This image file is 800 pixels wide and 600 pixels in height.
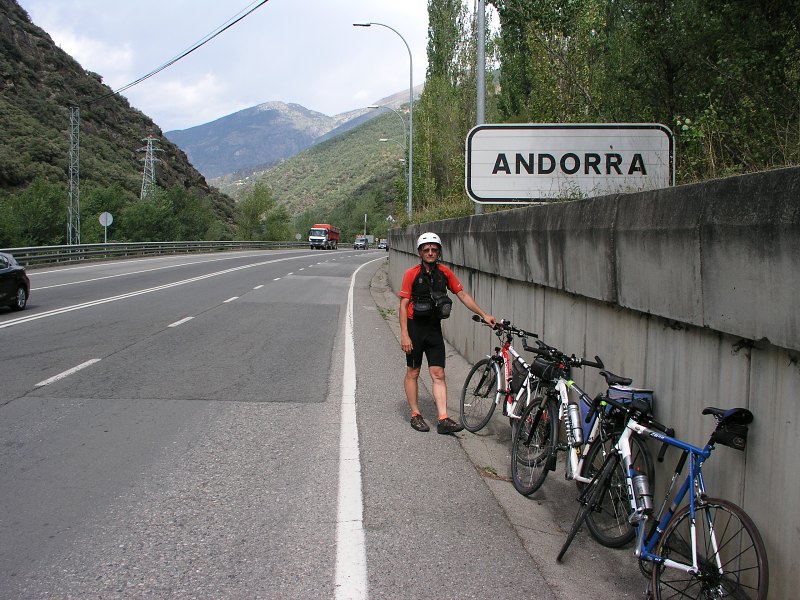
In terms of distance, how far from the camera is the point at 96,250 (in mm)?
41000

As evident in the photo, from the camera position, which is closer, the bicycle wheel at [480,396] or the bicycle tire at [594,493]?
the bicycle tire at [594,493]

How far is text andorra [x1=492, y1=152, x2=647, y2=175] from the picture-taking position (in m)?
8.64

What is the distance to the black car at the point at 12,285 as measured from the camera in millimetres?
16047

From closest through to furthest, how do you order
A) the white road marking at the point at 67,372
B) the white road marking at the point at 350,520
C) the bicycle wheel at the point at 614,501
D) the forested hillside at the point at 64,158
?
the white road marking at the point at 350,520
the bicycle wheel at the point at 614,501
the white road marking at the point at 67,372
the forested hillside at the point at 64,158

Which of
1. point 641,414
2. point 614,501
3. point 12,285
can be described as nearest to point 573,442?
point 614,501

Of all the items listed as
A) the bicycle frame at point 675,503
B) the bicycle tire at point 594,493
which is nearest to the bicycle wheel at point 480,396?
the bicycle tire at point 594,493

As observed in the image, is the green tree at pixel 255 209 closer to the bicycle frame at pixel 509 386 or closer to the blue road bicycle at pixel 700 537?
the bicycle frame at pixel 509 386

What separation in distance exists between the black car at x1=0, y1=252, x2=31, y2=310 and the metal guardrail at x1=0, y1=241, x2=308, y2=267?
10662mm

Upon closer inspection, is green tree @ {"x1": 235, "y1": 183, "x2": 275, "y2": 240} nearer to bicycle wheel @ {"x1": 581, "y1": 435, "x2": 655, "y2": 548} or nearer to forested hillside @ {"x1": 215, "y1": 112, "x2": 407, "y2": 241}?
forested hillside @ {"x1": 215, "y1": 112, "x2": 407, "y2": 241}

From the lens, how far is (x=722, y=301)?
3.82m

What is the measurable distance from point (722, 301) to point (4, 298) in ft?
50.9

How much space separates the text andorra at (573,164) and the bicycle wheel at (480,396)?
2.68m

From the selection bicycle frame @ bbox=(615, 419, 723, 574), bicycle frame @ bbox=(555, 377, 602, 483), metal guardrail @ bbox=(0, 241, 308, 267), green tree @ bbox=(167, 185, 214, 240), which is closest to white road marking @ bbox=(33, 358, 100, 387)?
bicycle frame @ bbox=(555, 377, 602, 483)

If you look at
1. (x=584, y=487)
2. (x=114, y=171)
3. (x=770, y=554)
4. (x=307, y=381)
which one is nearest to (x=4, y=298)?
(x=307, y=381)
